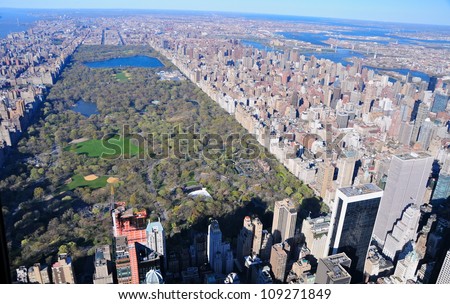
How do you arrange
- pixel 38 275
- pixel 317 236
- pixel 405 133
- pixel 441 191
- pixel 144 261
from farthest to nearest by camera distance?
pixel 405 133
pixel 441 191
pixel 317 236
pixel 38 275
pixel 144 261

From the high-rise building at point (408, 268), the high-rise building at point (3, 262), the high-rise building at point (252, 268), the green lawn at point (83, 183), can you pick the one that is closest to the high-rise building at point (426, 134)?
the high-rise building at point (408, 268)

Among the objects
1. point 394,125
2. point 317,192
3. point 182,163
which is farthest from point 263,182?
point 394,125

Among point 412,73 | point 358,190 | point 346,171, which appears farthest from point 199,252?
point 412,73

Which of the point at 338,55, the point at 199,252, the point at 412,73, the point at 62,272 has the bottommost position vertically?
the point at 199,252

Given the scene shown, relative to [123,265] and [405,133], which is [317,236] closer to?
[123,265]

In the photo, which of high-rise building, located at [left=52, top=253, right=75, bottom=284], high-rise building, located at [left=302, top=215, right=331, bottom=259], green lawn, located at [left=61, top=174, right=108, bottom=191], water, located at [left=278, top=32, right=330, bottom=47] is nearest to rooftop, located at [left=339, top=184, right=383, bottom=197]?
high-rise building, located at [left=302, top=215, right=331, bottom=259]
